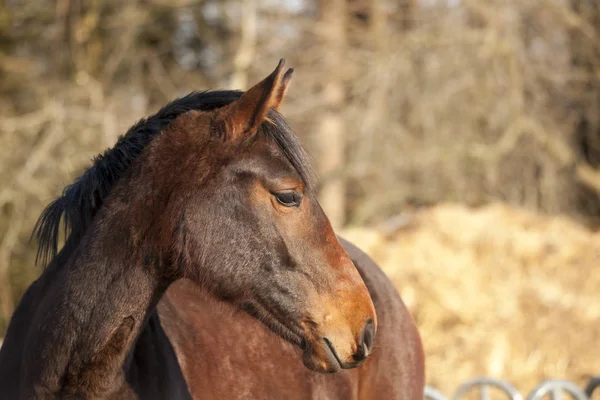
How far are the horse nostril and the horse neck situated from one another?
750 millimetres

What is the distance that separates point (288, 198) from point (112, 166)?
694 mm

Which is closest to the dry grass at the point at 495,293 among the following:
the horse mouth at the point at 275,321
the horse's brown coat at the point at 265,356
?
the horse's brown coat at the point at 265,356

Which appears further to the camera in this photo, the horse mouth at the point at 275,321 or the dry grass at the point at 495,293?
the dry grass at the point at 495,293

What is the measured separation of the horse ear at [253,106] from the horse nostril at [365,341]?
2.65ft

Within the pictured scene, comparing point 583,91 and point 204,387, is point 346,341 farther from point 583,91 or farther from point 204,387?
point 583,91

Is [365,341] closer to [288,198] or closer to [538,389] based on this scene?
[288,198]

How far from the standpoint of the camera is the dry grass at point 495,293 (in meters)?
8.15

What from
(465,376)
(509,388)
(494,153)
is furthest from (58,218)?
(494,153)

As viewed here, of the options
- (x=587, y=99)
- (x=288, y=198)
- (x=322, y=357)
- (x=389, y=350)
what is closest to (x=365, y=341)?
(x=322, y=357)

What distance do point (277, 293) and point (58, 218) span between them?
893 mm

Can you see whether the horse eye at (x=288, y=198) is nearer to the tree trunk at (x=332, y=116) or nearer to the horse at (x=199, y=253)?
the horse at (x=199, y=253)

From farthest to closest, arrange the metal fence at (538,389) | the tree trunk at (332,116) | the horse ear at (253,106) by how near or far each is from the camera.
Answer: the tree trunk at (332,116) → the metal fence at (538,389) → the horse ear at (253,106)

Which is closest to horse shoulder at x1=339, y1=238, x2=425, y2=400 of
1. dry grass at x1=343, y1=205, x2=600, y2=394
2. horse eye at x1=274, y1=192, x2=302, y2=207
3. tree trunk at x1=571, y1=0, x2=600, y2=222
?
horse eye at x1=274, y1=192, x2=302, y2=207

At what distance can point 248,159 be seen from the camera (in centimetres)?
278
